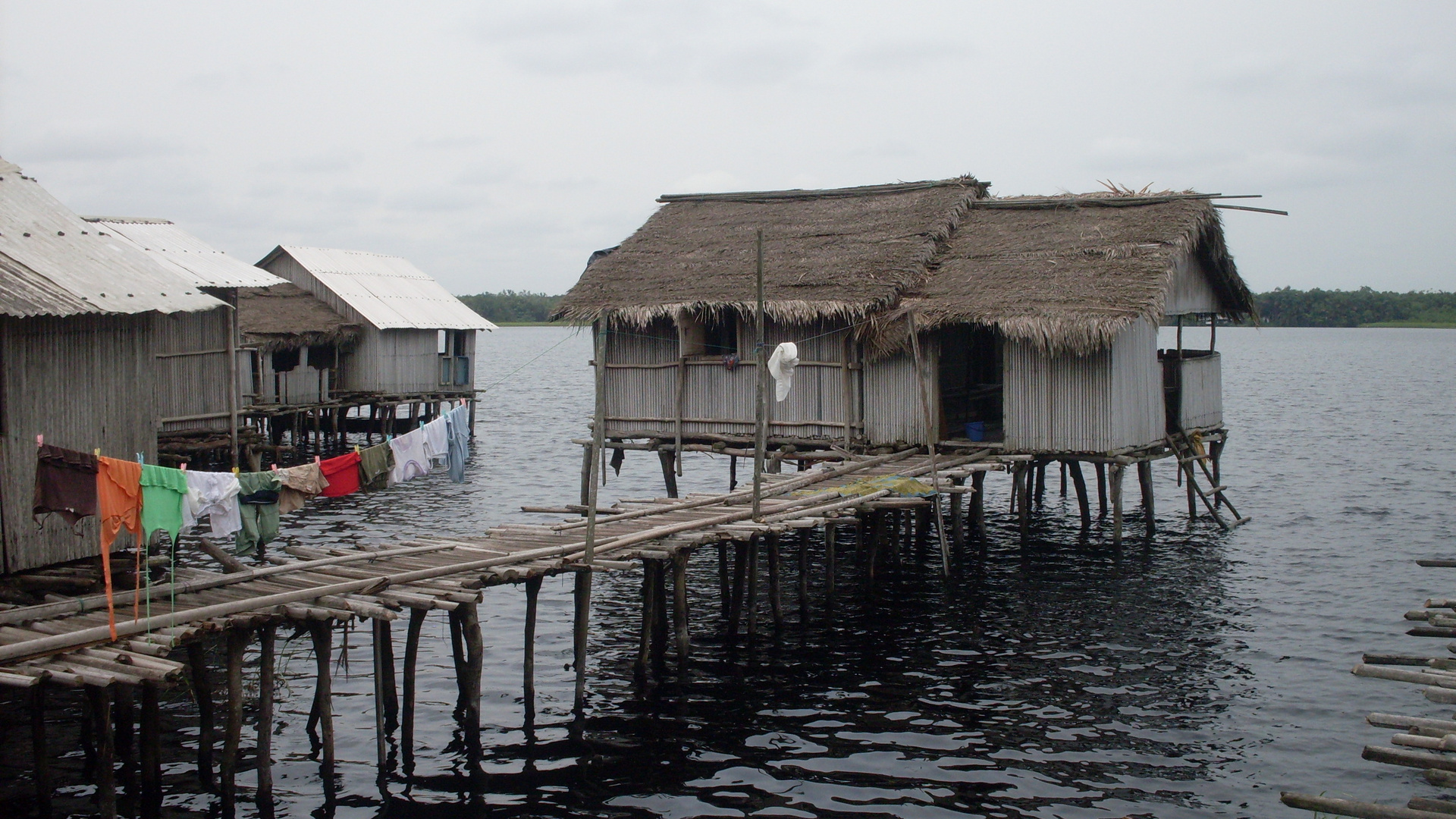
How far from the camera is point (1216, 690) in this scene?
45.2 feet

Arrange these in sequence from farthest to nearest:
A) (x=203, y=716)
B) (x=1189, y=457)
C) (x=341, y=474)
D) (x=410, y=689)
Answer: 1. (x=1189, y=457)
2. (x=341, y=474)
3. (x=410, y=689)
4. (x=203, y=716)

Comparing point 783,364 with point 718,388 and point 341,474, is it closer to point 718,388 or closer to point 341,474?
point 718,388

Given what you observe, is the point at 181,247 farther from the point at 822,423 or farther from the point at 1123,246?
the point at 1123,246

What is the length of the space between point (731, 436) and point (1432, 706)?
11.5m

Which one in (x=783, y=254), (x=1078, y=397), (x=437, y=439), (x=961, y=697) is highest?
(x=783, y=254)

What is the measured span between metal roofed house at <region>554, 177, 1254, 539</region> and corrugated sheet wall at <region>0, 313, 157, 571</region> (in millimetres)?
9996

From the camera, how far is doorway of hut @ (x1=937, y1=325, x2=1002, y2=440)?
21125mm

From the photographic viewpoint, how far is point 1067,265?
776 inches

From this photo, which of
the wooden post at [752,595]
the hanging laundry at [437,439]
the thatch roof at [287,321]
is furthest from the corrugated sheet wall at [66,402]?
the thatch roof at [287,321]

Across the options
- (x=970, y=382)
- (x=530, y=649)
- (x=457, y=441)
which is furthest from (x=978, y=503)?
(x=530, y=649)

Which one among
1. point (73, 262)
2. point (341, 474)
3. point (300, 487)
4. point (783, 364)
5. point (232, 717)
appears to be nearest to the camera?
point (232, 717)

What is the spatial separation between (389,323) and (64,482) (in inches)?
958

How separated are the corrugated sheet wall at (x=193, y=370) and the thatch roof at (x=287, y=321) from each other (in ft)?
17.7

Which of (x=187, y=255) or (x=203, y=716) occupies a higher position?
(x=187, y=255)
